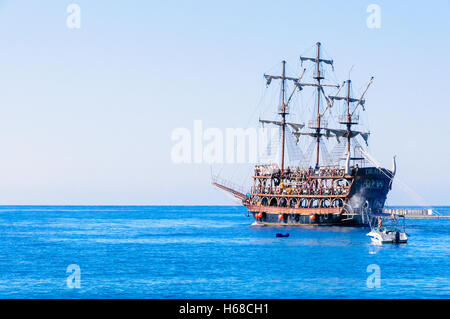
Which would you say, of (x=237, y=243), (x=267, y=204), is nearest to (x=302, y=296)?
(x=237, y=243)

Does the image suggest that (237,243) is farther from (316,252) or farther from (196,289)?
(196,289)

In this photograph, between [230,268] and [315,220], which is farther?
[315,220]

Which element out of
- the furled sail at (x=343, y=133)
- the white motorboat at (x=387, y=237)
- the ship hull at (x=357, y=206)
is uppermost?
the furled sail at (x=343, y=133)

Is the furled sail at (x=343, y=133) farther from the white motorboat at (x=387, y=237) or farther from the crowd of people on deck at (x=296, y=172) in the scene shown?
the white motorboat at (x=387, y=237)

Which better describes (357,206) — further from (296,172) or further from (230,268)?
(230,268)

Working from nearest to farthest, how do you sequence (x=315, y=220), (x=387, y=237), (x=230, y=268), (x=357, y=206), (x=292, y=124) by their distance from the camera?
(x=230, y=268) < (x=387, y=237) < (x=357, y=206) < (x=315, y=220) < (x=292, y=124)

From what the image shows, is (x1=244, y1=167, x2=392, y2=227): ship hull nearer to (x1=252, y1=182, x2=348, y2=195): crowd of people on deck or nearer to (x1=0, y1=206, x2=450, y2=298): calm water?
(x1=252, y1=182, x2=348, y2=195): crowd of people on deck

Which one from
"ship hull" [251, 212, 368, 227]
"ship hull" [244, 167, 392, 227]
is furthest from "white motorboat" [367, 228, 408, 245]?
"ship hull" [251, 212, 368, 227]

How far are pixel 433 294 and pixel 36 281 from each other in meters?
28.3

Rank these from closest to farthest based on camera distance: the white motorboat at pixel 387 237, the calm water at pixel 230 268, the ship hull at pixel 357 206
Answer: the calm water at pixel 230 268, the white motorboat at pixel 387 237, the ship hull at pixel 357 206

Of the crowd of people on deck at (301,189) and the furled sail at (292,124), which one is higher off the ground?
the furled sail at (292,124)

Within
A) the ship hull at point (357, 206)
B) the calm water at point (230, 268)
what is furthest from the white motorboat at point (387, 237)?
the ship hull at point (357, 206)

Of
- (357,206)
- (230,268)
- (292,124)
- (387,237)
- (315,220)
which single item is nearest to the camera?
(230,268)

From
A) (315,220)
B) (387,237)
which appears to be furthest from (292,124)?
(387,237)
